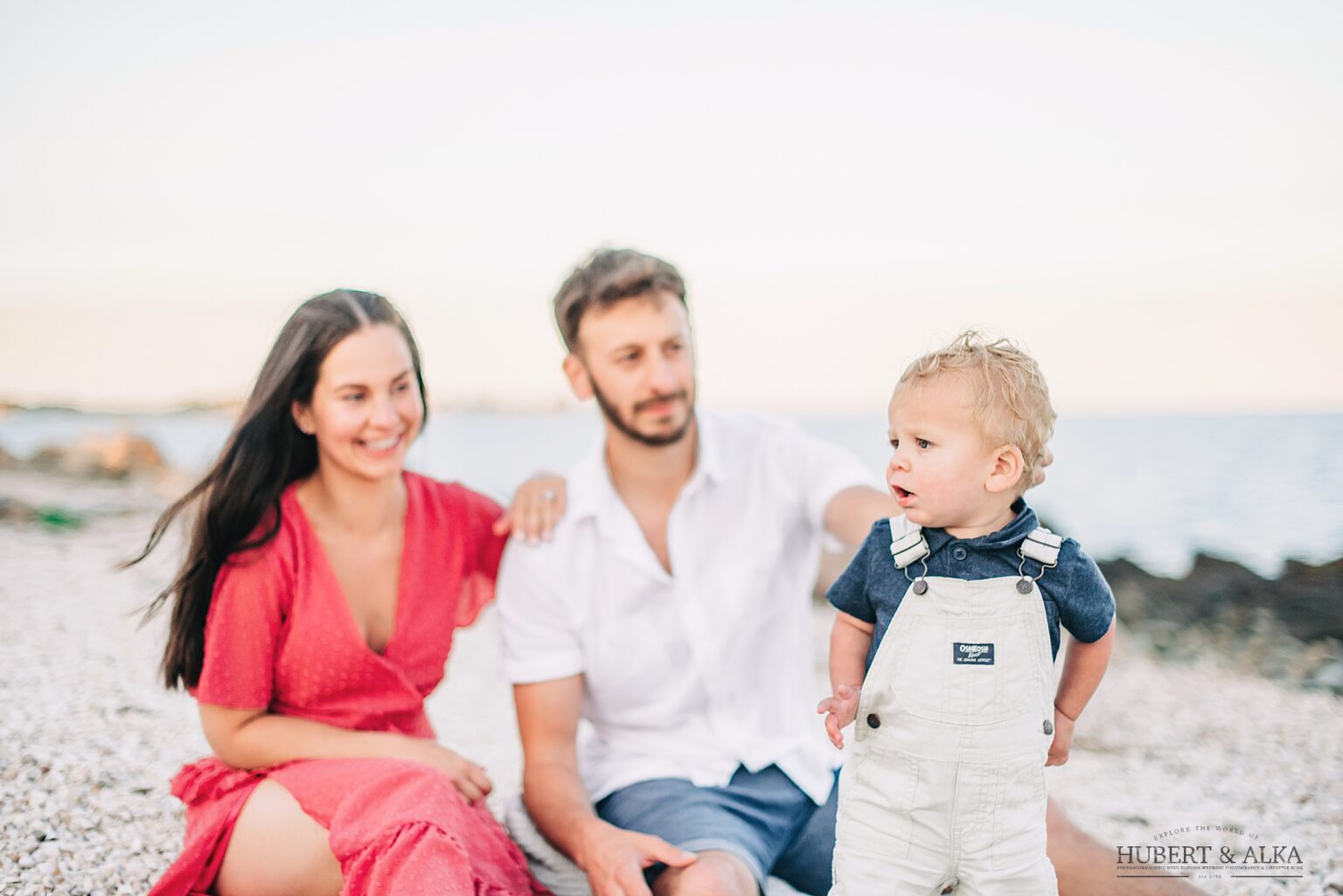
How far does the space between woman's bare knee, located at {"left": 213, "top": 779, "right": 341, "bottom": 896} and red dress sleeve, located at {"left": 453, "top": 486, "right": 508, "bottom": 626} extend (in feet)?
3.07

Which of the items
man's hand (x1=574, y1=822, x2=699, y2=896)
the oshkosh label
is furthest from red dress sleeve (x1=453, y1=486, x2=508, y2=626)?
the oshkosh label

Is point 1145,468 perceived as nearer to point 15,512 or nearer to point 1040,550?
point 15,512

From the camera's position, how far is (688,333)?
154 inches

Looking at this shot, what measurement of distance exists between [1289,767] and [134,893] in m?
5.71

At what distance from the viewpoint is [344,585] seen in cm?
351

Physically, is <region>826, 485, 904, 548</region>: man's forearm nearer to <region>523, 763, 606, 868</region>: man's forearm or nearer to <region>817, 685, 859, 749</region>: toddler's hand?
<region>817, 685, 859, 749</region>: toddler's hand

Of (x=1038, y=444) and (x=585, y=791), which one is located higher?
(x=1038, y=444)

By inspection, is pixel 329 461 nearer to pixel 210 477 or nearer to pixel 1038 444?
pixel 210 477

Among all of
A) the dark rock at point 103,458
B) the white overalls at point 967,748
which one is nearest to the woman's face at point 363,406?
the white overalls at point 967,748

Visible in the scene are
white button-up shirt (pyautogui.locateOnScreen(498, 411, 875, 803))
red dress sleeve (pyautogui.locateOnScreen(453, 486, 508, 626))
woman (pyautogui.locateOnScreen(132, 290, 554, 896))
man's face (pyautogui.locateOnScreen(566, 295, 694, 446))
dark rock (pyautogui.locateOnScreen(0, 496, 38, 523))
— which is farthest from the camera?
dark rock (pyautogui.locateOnScreen(0, 496, 38, 523))

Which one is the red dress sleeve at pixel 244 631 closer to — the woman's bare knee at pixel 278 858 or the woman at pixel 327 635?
the woman at pixel 327 635

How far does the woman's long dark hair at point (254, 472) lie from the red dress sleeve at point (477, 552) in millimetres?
641

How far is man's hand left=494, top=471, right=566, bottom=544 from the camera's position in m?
3.65

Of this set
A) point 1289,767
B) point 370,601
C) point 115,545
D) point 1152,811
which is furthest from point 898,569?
point 115,545
